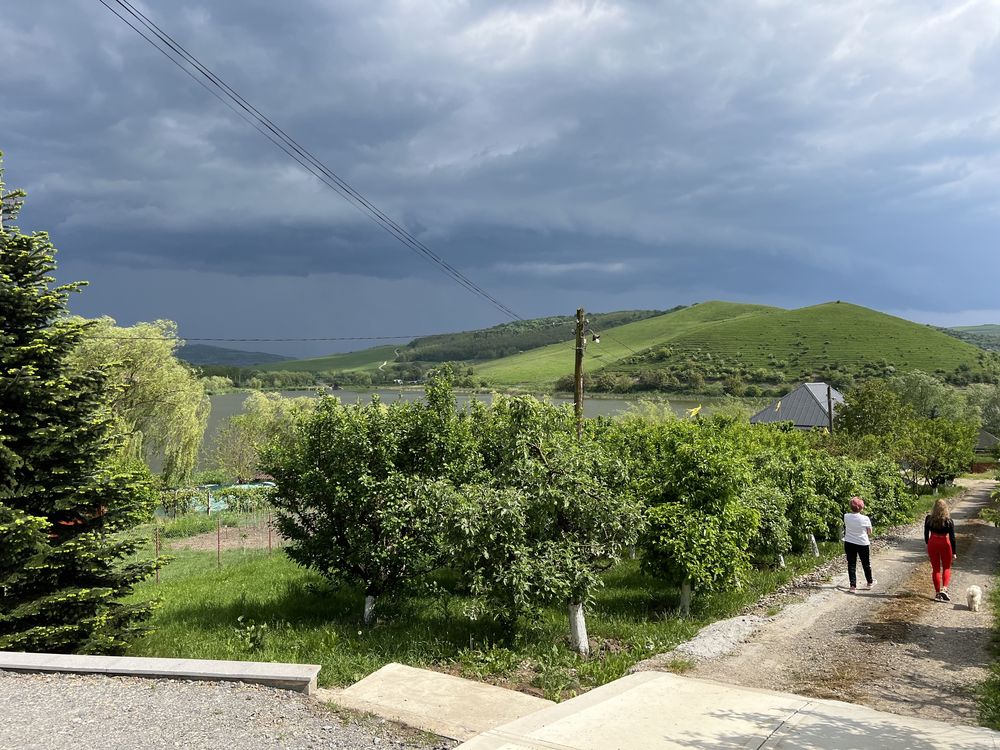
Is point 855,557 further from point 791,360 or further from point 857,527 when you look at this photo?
point 791,360

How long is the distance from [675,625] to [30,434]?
10929 millimetres

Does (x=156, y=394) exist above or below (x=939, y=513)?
above

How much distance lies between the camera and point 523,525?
9.78 meters

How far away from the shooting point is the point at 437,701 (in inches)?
295

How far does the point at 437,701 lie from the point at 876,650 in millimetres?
6765

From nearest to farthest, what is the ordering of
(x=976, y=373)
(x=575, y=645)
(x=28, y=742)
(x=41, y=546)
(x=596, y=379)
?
(x=28, y=742) < (x=41, y=546) < (x=575, y=645) < (x=976, y=373) < (x=596, y=379)

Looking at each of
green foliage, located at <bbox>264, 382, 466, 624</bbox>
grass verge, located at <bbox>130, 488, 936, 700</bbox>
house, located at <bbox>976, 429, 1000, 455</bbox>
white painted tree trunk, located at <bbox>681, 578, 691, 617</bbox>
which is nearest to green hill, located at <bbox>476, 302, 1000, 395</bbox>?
house, located at <bbox>976, 429, 1000, 455</bbox>

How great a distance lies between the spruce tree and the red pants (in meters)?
14.4

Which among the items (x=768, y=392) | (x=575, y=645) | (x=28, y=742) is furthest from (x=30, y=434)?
(x=768, y=392)

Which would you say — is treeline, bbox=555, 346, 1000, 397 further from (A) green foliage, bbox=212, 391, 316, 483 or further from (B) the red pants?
(B) the red pants

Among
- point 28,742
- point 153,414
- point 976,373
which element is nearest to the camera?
point 28,742

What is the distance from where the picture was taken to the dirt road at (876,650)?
7.91 meters

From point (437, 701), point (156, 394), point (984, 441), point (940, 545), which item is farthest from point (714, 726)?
point (984, 441)

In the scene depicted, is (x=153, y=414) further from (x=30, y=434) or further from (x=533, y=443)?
(x=533, y=443)
